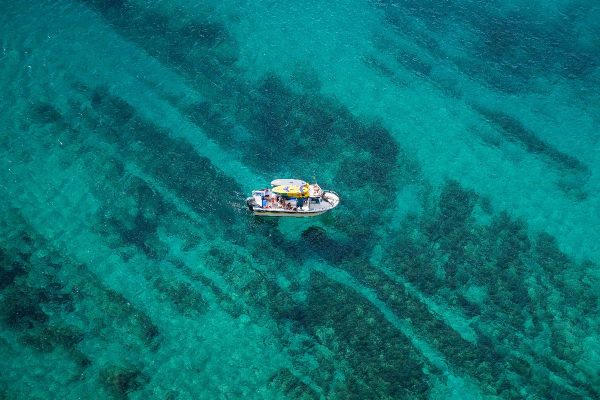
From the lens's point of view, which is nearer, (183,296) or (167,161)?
(183,296)

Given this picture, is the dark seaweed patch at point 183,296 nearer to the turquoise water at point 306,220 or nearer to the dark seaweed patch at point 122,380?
the turquoise water at point 306,220

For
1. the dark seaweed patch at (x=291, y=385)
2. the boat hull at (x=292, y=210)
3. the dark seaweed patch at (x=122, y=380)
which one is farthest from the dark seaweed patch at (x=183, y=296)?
the boat hull at (x=292, y=210)

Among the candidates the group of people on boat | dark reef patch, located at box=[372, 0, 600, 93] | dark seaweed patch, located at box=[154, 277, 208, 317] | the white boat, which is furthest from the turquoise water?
the group of people on boat

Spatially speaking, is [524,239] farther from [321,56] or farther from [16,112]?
[16,112]

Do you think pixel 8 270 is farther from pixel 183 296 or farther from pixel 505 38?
pixel 505 38

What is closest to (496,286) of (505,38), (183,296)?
(183,296)

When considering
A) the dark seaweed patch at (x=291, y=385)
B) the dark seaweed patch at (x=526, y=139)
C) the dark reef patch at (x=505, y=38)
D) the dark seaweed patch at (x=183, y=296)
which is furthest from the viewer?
the dark reef patch at (x=505, y=38)

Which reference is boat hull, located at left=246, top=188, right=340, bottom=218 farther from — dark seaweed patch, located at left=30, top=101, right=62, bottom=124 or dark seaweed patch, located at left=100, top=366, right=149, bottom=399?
dark seaweed patch, located at left=30, top=101, right=62, bottom=124
